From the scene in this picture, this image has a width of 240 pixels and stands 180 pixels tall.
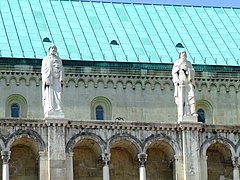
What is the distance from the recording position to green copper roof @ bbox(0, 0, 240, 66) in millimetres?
58188

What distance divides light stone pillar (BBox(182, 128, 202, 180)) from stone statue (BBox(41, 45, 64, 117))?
681 centimetres

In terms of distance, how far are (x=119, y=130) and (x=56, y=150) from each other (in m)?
3.68

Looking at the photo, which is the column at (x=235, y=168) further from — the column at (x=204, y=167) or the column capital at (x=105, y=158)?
the column capital at (x=105, y=158)

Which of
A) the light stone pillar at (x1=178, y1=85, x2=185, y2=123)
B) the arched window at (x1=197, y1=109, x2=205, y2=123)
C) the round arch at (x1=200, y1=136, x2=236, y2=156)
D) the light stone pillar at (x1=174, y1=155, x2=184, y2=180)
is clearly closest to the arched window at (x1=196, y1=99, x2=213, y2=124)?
the arched window at (x1=197, y1=109, x2=205, y2=123)

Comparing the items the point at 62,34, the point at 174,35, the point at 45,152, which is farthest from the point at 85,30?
the point at 45,152

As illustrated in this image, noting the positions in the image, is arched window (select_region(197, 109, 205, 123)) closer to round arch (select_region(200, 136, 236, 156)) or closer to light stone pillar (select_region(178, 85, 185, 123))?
round arch (select_region(200, 136, 236, 156))

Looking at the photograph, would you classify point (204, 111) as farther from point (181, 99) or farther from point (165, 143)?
point (165, 143)

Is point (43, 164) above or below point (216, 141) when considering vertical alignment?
below

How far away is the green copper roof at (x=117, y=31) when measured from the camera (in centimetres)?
5819

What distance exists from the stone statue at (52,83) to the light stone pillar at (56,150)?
746mm

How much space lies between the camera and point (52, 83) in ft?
168

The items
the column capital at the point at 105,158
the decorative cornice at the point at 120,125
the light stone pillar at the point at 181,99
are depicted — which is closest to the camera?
the decorative cornice at the point at 120,125

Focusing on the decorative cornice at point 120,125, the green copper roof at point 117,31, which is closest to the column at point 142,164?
the decorative cornice at point 120,125

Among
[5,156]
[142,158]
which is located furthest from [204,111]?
[5,156]
